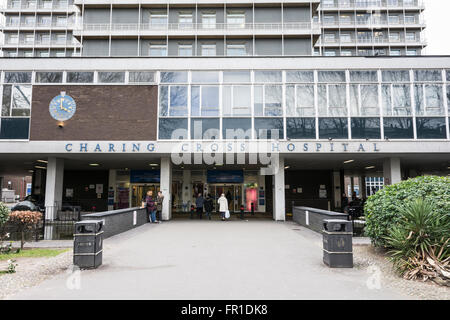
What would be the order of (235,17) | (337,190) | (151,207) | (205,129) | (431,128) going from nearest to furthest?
(151,207) < (431,128) < (205,129) < (337,190) < (235,17)

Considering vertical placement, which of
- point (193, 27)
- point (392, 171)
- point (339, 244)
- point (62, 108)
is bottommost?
point (339, 244)


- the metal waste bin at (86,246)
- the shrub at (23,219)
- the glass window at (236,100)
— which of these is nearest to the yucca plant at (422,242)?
the metal waste bin at (86,246)

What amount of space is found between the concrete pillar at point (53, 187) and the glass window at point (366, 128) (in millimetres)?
16367

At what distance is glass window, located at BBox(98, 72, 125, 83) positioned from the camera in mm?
16644

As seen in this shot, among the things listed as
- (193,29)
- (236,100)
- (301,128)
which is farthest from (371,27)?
(236,100)

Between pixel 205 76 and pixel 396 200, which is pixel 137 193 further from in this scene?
pixel 396 200

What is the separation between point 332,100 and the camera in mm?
16328

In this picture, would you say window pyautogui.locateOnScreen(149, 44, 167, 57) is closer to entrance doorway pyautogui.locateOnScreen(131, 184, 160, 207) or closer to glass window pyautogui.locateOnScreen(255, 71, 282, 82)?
entrance doorway pyautogui.locateOnScreen(131, 184, 160, 207)

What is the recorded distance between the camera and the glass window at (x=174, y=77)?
16.7 m

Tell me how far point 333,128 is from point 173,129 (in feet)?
27.5

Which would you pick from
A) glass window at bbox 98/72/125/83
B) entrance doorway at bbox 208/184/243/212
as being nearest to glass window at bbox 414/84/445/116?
entrance doorway at bbox 208/184/243/212

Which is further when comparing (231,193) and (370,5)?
(370,5)

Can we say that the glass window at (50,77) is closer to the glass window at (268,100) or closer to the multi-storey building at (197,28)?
the multi-storey building at (197,28)

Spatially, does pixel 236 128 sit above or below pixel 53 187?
above
